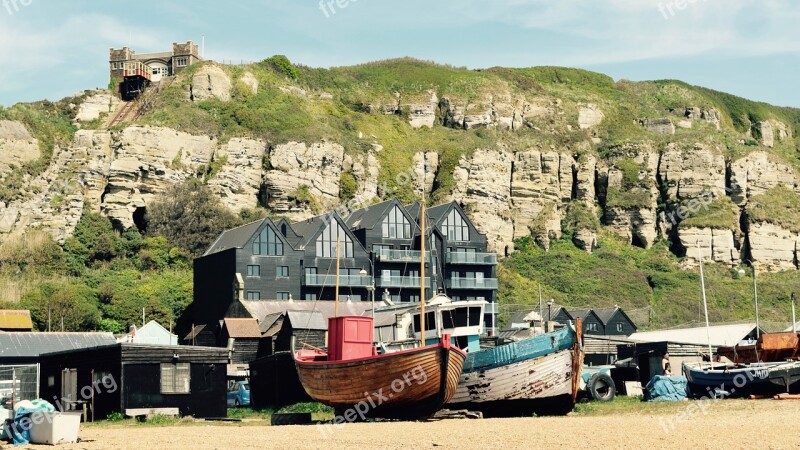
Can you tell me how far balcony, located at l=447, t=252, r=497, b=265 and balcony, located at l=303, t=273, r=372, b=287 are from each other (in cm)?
772

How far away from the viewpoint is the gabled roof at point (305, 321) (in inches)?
2382

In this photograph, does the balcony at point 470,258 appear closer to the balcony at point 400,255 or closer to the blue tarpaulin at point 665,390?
the balcony at point 400,255

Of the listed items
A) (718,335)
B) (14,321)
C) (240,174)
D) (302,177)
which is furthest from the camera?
(302,177)

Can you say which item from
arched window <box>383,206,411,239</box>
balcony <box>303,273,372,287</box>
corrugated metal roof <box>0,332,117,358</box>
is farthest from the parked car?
arched window <box>383,206,411,239</box>

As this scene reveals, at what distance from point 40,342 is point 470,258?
41.2 m

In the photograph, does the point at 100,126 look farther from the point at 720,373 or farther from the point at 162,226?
the point at 720,373

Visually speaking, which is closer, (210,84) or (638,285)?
(638,285)

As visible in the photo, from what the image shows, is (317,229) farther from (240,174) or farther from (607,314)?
(607,314)

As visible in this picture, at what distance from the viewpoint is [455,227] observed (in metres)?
85.4

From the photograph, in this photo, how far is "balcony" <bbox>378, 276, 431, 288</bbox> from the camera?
7912 centimetres

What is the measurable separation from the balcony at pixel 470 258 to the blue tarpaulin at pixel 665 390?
141 feet

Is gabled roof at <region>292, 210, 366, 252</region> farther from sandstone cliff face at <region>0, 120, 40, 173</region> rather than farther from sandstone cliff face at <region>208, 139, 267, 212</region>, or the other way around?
sandstone cliff face at <region>0, 120, 40, 173</region>

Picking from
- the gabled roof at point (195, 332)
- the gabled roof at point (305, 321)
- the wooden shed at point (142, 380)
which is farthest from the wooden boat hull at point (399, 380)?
the gabled roof at point (195, 332)

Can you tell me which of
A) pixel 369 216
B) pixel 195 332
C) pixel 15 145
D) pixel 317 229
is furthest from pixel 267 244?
pixel 15 145
